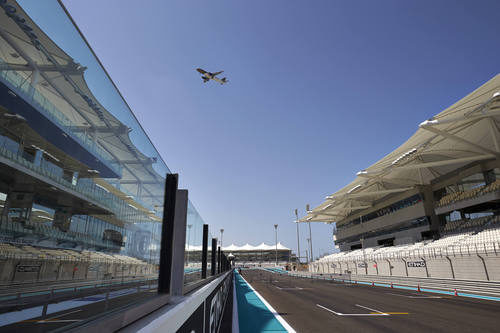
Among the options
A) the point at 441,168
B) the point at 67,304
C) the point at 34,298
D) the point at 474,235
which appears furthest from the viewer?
the point at 441,168

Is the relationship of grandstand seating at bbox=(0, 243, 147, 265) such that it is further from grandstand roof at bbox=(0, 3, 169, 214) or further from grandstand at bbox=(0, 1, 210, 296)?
grandstand roof at bbox=(0, 3, 169, 214)

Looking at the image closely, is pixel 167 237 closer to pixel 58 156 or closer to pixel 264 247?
pixel 58 156

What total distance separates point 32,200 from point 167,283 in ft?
8.52

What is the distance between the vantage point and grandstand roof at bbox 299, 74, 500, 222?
2325 centimetres

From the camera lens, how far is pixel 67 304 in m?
1.65

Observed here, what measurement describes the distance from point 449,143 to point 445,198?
10.6 m

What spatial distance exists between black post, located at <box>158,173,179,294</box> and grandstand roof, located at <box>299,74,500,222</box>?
79.5 feet

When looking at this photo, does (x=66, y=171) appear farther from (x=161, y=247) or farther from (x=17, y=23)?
(x=161, y=247)

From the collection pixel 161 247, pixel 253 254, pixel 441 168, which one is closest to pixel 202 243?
pixel 161 247

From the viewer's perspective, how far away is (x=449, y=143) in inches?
1281

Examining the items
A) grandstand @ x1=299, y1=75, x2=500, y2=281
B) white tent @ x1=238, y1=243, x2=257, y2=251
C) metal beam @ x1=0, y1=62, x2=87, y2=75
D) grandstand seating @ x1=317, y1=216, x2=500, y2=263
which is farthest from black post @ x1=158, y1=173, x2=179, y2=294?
white tent @ x1=238, y1=243, x2=257, y2=251

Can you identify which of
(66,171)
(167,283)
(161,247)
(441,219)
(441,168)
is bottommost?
(167,283)

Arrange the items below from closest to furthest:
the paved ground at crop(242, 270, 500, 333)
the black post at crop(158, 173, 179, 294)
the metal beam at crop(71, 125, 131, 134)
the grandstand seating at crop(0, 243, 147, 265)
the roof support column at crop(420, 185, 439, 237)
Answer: the grandstand seating at crop(0, 243, 147, 265), the metal beam at crop(71, 125, 131, 134), the black post at crop(158, 173, 179, 294), the paved ground at crop(242, 270, 500, 333), the roof support column at crop(420, 185, 439, 237)

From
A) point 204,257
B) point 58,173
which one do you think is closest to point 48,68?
point 58,173
